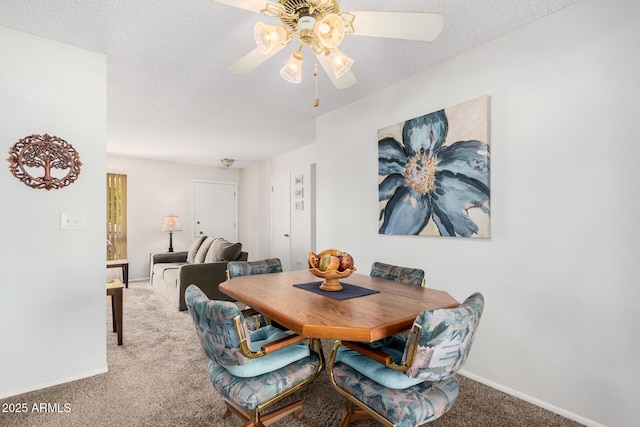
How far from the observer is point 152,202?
20.7ft

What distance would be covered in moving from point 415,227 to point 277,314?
165cm

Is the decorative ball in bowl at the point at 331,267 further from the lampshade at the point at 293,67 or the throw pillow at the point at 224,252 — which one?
the throw pillow at the point at 224,252

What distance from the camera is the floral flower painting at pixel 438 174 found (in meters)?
2.25

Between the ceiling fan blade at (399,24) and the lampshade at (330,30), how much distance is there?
12 centimetres

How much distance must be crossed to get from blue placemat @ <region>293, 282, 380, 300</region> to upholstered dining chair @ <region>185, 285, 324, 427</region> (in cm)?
30

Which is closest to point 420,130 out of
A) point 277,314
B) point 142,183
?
point 277,314

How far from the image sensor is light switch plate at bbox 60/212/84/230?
2.23 m

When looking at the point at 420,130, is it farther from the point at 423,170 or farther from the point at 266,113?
the point at 266,113

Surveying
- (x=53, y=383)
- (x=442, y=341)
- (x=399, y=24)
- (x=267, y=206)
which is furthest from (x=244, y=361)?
(x=267, y=206)

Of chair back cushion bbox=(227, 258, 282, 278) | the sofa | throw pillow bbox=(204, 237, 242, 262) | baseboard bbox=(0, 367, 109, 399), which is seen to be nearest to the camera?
baseboard bbox=(0, 367, 109, 399)

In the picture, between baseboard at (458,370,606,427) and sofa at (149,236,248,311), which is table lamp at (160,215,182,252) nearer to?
sofa at (149,236,248,311)

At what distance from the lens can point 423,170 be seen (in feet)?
8.52

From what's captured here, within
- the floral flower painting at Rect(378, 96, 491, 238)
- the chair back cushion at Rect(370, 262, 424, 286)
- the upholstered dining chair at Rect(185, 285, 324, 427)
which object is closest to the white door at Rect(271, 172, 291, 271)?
the floral flower painting at Rect(378, 96, 491, 238)

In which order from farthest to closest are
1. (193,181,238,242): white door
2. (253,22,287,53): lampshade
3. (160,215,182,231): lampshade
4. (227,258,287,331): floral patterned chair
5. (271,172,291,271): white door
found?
(193,181,238,242): white door → (160,215,182,231): lampshade → (271,172,291,271): white door → (227,258,287,331): floral patterned chair → (253,22,287,53): lampshade
